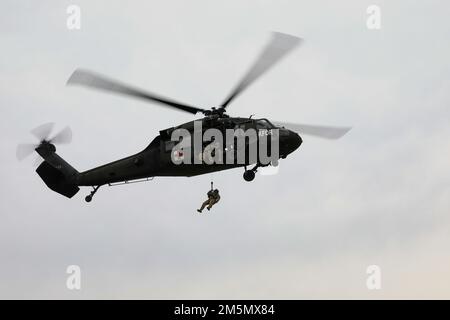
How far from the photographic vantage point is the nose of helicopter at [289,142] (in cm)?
3919

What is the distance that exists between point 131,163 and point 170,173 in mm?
2584

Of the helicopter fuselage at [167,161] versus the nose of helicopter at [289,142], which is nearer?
the nose of helicopter at [289,142]

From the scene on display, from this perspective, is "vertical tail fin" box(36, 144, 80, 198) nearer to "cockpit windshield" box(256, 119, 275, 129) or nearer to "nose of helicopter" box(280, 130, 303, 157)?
"cockpit windshield" box(256, 119, 275, 129)

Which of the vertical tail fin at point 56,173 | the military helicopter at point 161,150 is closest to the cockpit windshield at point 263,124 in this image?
the military helicopter at point 161,150

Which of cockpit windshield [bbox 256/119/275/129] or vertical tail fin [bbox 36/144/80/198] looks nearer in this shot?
cockpit windshield [bbox 256/119/275/129]

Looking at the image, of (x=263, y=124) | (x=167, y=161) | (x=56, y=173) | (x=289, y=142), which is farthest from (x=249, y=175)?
(x=56, y=173)

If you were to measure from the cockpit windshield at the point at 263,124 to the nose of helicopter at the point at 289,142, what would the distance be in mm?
970

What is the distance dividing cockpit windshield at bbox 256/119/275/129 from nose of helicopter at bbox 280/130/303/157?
97 cm

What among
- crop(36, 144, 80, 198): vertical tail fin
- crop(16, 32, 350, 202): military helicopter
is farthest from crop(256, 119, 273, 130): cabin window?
crop(36, 144, 80, 198): vertical tail fin

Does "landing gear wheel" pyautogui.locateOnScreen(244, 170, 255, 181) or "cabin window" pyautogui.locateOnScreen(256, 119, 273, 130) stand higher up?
"cabin window" pyautogui.locateOnScreen(256, 119, 273, 130)

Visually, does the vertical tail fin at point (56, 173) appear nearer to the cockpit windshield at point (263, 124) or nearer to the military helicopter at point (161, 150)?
the military helicopter at point (161, 150)

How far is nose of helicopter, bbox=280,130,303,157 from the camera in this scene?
3919cm

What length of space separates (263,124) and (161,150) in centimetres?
620

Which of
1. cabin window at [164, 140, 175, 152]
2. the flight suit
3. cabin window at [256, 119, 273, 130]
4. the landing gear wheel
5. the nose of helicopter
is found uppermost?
cabin window at [256, 119, 273, 130]
